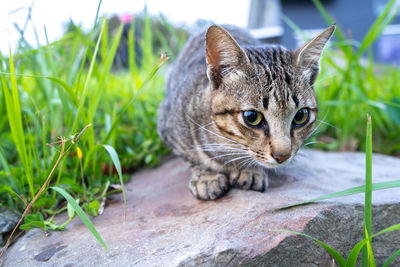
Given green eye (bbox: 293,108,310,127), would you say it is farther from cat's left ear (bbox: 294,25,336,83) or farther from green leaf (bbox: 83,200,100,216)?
green leaf (bbox: 83,200,100,216)

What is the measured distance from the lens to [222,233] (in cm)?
117

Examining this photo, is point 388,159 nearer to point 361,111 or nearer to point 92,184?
point 361,111

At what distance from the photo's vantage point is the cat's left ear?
155 cm

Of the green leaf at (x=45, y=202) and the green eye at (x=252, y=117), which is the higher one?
the green eye at (x=252, y=117)

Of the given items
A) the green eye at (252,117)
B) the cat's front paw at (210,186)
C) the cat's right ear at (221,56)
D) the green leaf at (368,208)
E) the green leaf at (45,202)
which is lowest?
the green leaf at (45,202)

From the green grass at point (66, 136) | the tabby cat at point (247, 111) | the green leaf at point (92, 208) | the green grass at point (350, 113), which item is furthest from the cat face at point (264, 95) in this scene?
the green grass at point (350, 113)

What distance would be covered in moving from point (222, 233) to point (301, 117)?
67 cm

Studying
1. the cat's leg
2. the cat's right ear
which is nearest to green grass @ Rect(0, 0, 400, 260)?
the cat's right ear

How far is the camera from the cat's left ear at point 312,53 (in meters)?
1.55

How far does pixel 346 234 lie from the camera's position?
1.23 meters

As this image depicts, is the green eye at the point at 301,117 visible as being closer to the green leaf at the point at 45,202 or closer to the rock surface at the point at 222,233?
the rock surface at the point at 222,233

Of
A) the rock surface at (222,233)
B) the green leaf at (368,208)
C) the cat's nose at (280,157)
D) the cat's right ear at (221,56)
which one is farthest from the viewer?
the cat's right ear at (221,56)

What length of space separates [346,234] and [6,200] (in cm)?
147

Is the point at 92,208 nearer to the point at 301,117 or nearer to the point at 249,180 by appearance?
the point at 249,180
